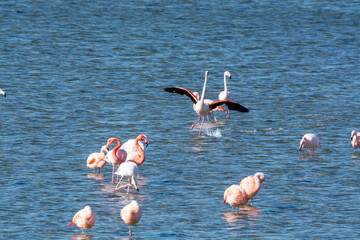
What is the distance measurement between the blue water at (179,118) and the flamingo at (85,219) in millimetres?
298

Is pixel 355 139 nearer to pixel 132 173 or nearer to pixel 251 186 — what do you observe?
pixel 251 186

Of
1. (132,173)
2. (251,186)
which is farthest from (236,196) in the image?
(132,173)

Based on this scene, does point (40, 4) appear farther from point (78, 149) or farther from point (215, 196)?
point (215, 196)

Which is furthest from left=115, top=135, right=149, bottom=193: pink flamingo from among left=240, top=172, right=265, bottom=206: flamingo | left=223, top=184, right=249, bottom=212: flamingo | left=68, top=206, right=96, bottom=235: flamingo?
left=68, top=206, right=96, bottom=235: flamingo

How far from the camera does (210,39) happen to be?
3884cm

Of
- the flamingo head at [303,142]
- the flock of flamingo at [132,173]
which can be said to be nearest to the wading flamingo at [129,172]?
the flock of flamingo at [132,173]

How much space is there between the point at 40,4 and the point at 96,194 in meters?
33.4

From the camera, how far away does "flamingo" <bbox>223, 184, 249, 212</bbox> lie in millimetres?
15945

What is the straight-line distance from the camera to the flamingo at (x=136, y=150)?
18703 millimetres

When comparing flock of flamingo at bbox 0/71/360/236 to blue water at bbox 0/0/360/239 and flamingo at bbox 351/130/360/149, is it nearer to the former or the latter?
flamingo at bbox 351/130/360/149

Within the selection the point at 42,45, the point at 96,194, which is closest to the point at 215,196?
the point at 96,194

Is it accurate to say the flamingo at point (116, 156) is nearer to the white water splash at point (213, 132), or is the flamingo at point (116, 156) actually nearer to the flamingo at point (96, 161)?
the flamingo at point (96, 161)

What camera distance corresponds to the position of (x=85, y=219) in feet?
47.7

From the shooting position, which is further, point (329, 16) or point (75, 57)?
point (329, 16)
